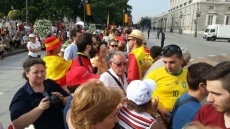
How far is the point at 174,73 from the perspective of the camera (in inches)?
120

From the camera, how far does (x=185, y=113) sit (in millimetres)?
2262

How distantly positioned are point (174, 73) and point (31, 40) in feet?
22.9

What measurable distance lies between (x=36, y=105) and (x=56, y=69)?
1.50 metres

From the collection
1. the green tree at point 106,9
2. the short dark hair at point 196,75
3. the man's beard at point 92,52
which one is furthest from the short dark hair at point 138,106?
the green tree at point 106,9

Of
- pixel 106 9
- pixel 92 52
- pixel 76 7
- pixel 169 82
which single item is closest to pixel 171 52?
pixel 169 82

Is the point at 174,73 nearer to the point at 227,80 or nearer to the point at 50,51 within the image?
the point at 227,80

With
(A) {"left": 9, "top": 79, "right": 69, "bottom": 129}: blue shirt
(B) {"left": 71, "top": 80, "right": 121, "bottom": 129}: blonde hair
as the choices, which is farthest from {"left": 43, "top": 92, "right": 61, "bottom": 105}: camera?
(B) {"left": 71, "top": 80, "right": 121, "bottom": 129}: blonde hair

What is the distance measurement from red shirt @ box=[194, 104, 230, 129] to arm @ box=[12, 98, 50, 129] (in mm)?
1464

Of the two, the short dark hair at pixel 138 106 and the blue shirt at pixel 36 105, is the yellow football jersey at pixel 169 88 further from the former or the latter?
the blue shirt at pixel 36 105

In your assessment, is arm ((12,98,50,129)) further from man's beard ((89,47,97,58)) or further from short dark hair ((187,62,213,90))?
man's beard ((89,47,97,58))

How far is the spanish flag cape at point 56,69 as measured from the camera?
4.14 meters

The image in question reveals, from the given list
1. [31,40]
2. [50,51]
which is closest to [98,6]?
[31,40]

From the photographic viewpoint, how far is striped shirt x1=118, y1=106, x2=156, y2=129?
207 centimetres

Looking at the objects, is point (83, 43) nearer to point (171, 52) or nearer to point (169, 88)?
point (171, 52)
